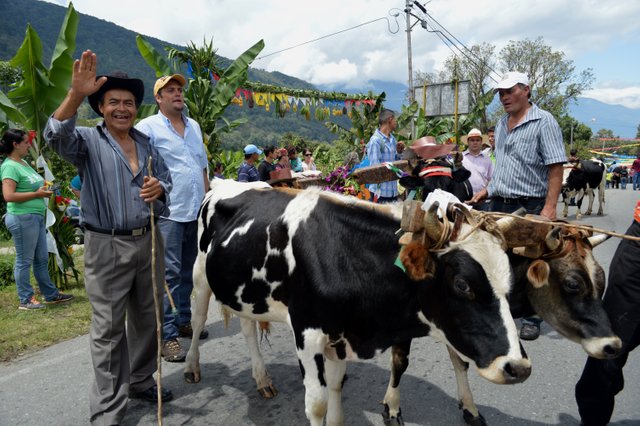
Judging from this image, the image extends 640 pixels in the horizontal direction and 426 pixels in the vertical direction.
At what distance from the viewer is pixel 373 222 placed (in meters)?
2.49

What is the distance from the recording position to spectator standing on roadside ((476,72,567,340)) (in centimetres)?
361

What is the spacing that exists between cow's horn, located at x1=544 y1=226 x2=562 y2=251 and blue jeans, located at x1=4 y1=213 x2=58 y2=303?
213 inches

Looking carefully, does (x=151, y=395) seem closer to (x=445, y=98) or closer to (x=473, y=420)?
(x=473, y=420)

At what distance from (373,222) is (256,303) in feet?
3.37

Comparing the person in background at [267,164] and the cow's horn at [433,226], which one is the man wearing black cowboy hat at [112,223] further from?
the person in background at [267,164]

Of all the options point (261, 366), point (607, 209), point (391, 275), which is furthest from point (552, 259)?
point (607, 209)

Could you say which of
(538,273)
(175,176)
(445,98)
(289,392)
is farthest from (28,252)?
(445,98)

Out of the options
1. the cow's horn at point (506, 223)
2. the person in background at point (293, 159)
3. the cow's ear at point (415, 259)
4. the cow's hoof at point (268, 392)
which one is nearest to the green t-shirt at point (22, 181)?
the cow's hoof at point (268, 392)

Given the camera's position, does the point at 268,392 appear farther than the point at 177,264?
No

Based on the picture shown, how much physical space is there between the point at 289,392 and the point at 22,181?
405cm

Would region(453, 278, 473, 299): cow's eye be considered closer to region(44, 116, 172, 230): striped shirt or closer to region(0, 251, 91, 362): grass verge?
region(44, 116, 172, 230): striped shirt

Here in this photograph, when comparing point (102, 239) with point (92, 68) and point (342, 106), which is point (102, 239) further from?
point (342, 106)

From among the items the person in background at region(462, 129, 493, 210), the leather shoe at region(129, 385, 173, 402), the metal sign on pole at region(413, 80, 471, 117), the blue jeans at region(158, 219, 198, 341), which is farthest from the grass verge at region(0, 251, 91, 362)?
the metal sign on pole at region(413, 80, 471, 117)

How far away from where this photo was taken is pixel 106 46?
173125 mm
